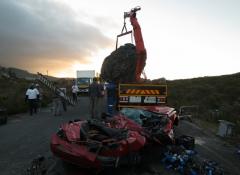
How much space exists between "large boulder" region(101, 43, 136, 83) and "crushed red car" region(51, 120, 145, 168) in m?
10.9

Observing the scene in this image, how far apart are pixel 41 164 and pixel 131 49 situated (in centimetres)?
1192

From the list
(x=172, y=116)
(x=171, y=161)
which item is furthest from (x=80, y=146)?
(x=172, y=116)

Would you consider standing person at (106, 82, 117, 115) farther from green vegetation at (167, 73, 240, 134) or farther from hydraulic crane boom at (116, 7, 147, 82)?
green vegetation at (167, 73, 240, 134)

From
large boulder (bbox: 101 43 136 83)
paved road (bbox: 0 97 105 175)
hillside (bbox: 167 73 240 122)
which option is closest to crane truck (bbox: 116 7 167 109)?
paved road (bbox: 0 97 105 175)

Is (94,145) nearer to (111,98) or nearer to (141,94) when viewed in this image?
(141,94)

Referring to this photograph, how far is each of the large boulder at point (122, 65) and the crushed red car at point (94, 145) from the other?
1088cm

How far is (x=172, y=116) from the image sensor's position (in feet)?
37.6

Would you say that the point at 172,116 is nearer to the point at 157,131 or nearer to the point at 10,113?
the point at 157,131

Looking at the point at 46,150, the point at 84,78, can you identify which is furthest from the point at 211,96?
the point at 46,150

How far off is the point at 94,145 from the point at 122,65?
1224 cm

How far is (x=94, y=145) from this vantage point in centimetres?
699

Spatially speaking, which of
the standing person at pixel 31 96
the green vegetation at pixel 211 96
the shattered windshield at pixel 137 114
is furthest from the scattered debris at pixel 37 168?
the green vegetation at pixel 211 96

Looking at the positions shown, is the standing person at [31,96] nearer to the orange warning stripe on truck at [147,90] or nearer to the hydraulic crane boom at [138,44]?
the hydraulic crane boom at [138,44]

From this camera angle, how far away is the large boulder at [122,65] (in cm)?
1883
